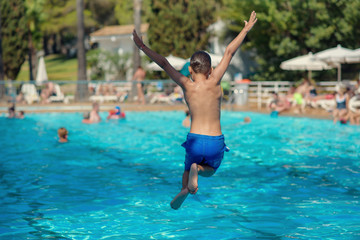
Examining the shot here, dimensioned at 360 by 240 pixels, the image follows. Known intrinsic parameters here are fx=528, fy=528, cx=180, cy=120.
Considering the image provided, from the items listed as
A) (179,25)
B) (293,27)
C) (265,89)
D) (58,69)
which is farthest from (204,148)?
(58,69)

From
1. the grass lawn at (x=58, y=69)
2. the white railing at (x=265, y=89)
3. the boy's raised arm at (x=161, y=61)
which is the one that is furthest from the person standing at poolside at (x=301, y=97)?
the grass lawn at (x=58, y=69)

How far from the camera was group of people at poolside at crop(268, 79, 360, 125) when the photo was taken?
18172 millimetres

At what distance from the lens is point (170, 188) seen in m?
8.77

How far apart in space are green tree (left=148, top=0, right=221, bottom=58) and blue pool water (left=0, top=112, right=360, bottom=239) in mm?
16789

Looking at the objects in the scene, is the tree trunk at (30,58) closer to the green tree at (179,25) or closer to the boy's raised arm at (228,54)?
the green tree at (179,25)

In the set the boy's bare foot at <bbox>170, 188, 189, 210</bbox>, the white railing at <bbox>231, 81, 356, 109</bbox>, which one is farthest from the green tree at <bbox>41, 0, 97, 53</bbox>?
the boy's bare foot at <bbox>170, 188, 189, 210</bbox>

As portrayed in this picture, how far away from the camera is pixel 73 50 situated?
8338 cm

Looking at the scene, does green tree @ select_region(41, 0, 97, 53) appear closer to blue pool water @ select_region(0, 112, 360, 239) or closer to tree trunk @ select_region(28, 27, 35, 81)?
tree trunk @ select_region(28, 27, 35, 81)

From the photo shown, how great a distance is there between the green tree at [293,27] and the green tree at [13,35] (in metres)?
15.4

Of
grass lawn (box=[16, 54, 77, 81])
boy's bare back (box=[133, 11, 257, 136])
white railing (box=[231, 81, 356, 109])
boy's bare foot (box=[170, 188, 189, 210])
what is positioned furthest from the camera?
grass lawn (box=[16, 54, 77, 81])

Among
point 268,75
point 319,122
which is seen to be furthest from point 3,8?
point 319,122

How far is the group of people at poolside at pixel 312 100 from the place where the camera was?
18.2 m

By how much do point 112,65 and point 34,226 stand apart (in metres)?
33.6

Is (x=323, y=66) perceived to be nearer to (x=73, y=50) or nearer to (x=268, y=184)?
(x=268, y=184)
